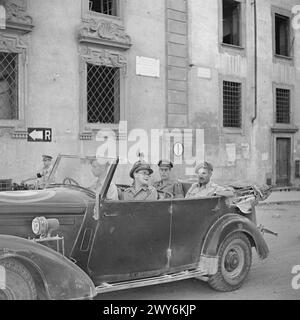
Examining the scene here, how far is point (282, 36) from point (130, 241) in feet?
56.2

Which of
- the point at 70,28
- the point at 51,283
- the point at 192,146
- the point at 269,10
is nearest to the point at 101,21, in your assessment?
the point at 70,28

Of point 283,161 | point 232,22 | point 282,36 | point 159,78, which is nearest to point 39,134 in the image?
point 159,78

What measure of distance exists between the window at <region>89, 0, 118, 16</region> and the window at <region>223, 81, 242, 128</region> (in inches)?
203

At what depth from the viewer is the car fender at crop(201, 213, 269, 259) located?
4848 millimetres

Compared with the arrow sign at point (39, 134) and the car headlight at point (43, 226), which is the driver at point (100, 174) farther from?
the arrow sign at point (39, 134)

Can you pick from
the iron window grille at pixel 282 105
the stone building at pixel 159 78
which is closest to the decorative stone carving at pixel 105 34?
the stone building at pixel 159 78

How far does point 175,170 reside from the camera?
47.1 ft

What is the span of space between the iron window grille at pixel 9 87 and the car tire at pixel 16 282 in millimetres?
8265

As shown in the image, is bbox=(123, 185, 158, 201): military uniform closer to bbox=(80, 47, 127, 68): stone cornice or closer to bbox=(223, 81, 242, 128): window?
bbox=(80, 47, 127, 68): stone cornice

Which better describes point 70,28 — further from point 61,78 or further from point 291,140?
point 291,140

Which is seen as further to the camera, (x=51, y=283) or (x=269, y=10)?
(x=269, y=10)

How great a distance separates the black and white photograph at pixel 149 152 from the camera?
4004 mm

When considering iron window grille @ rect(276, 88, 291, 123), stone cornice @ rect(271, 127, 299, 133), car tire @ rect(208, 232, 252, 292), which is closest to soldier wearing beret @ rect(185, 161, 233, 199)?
car tire @ rect(208, 232, 252, 292)
